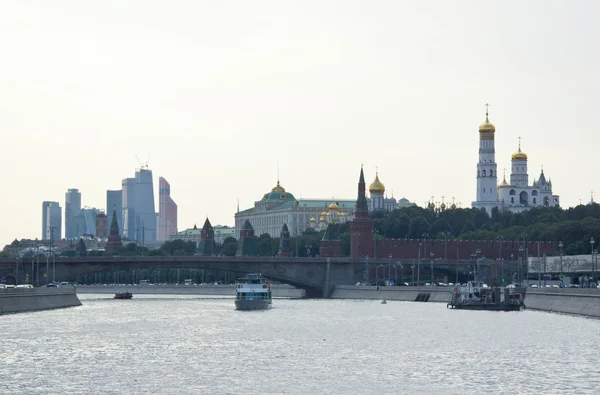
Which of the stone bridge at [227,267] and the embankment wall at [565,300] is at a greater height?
the stone bridge at [227,267]

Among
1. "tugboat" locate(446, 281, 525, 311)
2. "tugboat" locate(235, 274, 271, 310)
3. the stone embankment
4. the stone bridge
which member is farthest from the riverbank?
the stone embankment

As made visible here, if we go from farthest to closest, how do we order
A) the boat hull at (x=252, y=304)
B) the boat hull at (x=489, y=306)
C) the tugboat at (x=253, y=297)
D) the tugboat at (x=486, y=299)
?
1. the tugboat at (x=253, y=297)
2. the boat hull at (x=252, y=304)
3. the tugboat at (x=486, y=299)
4. the boat hull at (x=489, y=306)

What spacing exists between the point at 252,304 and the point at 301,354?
202 ft

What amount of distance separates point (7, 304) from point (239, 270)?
65.0m

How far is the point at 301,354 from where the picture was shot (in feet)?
278

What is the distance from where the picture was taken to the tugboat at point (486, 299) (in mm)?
134250

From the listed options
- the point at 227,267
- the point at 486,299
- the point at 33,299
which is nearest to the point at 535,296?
the point at 486,299

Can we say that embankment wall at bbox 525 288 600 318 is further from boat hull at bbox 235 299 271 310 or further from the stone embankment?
the stone embankment

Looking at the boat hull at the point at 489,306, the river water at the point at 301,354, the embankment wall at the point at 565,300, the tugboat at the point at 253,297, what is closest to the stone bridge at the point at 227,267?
the tugboat at the point at 253,297

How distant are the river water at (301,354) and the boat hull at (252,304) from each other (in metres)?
17.8

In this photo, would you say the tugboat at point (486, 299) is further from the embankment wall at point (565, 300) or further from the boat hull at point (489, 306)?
the embankment wall at point (565, 300)

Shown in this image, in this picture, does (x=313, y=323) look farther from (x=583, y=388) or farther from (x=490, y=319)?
(x=583, y=388)

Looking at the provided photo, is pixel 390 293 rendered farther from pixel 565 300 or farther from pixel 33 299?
pixel 33 299

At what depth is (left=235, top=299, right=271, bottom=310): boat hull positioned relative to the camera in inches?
5728
